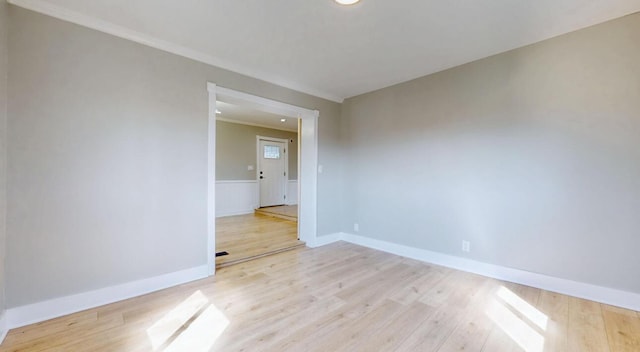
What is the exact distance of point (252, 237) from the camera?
4547 mm

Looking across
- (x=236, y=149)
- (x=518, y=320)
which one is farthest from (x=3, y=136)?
(x=236, y=149)

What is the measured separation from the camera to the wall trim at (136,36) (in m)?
2.02

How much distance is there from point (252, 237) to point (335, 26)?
3.51m

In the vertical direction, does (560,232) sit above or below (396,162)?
below

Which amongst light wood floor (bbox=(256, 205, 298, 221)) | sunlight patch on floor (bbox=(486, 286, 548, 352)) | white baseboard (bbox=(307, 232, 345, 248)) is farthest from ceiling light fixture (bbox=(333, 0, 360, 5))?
light wood floor (bbox=(256, 205, 298, 221))

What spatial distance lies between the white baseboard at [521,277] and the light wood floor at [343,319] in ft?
0.28

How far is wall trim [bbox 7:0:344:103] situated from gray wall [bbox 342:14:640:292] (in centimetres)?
197

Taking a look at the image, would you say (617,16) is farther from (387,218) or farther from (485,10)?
(387,218)

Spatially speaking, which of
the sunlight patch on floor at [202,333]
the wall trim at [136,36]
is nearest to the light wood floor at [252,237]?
the sunlight patch on floor at [202,333]

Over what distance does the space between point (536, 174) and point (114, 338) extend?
381 cm

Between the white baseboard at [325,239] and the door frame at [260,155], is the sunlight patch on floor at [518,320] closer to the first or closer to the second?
the white baseboard at [325,239]

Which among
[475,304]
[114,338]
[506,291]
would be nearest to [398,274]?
[475,304]

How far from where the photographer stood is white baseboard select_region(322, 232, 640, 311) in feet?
7.30

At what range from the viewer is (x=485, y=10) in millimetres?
2070
